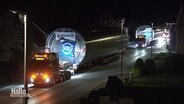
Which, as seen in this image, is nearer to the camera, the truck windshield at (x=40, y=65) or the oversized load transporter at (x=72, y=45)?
the truck windshield at (x=40, y=65)

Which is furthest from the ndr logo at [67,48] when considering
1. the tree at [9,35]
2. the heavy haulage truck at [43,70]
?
the tree at [9,35]

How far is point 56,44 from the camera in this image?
52156mm


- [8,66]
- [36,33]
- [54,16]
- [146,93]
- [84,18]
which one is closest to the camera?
[146,93]

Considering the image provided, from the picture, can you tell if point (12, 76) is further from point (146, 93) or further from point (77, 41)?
point (146, 93)

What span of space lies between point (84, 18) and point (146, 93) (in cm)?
6175

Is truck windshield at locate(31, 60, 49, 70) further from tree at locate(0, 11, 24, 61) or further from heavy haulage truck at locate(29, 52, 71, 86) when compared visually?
tree at locate(0, 11, 24, 61)

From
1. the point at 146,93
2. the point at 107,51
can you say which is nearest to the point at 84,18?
the point at 107,51

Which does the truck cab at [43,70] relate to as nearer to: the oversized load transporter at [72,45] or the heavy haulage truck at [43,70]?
the heavy haulage truck at [43,70]

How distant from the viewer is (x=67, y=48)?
52.0 metres

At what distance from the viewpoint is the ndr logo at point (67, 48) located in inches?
2028

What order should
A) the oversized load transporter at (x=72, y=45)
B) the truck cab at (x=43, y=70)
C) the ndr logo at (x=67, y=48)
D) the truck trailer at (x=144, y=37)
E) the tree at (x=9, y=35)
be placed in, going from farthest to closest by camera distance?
the truck trailer at (x=144, y=37) → the tree at (x=9, y=35) → the ndr logo at (x=67, y=48) → the oversized load transporter at (x=72, y=45) → the truck cab at (x=43, y=70)

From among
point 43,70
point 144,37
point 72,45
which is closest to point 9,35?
point 72,45

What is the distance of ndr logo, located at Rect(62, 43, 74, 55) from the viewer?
51.5m

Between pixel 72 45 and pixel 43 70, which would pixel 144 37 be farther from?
pixel 43 70
